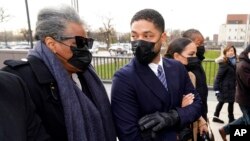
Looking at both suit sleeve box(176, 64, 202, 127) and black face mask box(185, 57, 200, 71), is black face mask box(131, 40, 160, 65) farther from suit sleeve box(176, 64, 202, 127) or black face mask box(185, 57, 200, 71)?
black face mask box(185, 57, 200, 71)

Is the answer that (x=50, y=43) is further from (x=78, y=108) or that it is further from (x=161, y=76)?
(x=161, y=76)

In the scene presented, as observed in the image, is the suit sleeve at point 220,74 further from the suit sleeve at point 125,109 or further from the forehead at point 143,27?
the suit sleeve at point 125,109

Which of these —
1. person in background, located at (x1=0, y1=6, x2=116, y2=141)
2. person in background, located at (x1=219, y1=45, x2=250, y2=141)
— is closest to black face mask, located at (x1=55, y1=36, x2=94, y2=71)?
person in background, located at (x1=0, y1=6, x2=116, y2=141)

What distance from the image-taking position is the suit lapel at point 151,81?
6.08ft

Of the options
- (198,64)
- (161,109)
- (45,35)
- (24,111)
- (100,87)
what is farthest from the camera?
(198,64)

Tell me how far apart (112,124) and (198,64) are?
138cm

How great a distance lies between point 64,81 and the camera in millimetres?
1641

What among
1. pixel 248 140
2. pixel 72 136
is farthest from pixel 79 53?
pixel 248 140

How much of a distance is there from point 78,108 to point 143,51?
0.64 meters

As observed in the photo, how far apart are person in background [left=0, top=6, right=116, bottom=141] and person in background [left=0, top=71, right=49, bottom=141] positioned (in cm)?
22

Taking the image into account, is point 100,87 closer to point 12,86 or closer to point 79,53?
point 79,53

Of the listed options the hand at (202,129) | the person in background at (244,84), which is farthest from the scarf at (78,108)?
the person in background at (244,84)

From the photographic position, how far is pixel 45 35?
1722 mm

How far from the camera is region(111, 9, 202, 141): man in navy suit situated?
5.86 ft
